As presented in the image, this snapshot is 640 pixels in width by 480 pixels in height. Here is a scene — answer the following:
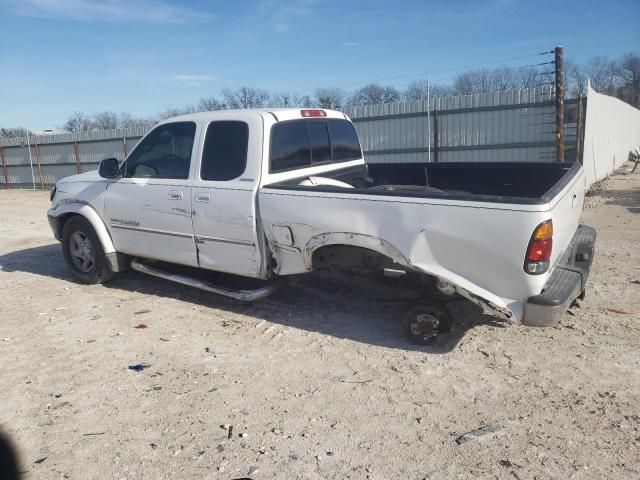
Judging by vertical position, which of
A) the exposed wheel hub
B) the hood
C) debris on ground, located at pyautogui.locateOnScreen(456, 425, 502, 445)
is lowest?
debris on ground, located at pyautogui.locateOnScreen(456, 425, 502, 445)

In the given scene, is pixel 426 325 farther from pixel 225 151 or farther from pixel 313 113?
pixel 313 113

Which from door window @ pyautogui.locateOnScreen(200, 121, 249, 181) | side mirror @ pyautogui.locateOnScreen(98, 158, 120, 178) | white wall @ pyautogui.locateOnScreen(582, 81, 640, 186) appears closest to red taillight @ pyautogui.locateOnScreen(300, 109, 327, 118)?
door window @ pyautogui.locateOnScreen(200, 121, 249, 181)

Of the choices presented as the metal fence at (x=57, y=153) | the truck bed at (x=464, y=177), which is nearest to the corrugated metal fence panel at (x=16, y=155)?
the metal fence at (x=57, y=153)

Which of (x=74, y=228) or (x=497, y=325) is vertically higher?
(x=74, y=228)

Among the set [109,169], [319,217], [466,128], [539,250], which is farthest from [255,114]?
[466,128]

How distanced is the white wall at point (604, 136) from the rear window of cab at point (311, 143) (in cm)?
890

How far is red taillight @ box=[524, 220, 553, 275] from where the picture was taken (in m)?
3.53

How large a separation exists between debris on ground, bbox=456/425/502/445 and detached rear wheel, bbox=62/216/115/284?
4.60m

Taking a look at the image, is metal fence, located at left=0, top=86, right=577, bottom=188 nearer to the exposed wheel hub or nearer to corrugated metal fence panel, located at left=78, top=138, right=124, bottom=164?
corrugated metal fence panel, located at left=78, top=138, right=124, bottom=164

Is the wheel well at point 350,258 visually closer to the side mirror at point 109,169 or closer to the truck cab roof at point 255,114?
the truck cab roof at point 255,114

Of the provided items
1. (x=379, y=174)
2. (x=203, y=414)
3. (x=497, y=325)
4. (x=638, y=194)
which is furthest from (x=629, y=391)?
(x=638, y=194)

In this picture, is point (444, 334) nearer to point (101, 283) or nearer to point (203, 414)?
point (203, 414)

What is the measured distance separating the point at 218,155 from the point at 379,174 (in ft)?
7.16

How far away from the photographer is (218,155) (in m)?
5.11
